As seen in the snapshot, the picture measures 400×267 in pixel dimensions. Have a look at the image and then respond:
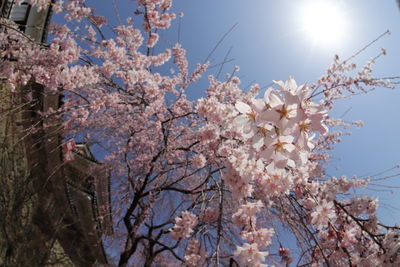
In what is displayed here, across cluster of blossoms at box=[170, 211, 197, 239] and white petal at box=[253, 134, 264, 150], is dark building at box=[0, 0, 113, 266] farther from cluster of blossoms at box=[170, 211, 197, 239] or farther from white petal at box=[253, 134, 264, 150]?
white petal at box=[253, 134, 264, 150]

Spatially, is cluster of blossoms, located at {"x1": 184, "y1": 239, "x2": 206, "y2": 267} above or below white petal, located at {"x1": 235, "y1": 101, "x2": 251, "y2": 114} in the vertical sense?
below

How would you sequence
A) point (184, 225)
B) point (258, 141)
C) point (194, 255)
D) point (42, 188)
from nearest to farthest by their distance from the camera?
point (258, 141) < point (194, 255) < point (184, 225) < point (42, 188)

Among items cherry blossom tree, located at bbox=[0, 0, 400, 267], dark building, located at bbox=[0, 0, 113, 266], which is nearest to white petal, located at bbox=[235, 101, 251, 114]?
cherry blossom tree, located at bbox=[0, 0, 400, 267]

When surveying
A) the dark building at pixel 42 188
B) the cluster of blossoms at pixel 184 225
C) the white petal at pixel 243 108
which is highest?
the dark building at pixel 42 188

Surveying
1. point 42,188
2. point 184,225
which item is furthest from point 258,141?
point 42,188

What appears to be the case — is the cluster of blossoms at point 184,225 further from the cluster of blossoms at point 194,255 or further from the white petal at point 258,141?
the white petal at point 258,141

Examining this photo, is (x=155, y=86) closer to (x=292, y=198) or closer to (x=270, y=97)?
(x=292, y=198)

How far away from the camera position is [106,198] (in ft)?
27.3

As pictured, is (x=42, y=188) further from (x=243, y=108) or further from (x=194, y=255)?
(x=243, y=108)

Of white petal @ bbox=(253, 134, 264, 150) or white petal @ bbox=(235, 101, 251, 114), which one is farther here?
white petal @ bbox=(235, 101, 251, 114)

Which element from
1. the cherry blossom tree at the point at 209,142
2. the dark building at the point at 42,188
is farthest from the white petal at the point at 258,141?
the dark building at the point at 42,188

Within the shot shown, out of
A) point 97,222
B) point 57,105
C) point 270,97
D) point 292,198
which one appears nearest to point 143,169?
point 97,222

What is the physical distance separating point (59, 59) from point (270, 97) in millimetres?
4915

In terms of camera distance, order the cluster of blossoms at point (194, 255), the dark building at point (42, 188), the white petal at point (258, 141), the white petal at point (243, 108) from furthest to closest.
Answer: the dark building at point (42, 188) → the cluster of blossoms at point (194, 255) → the white petal at point (243, 108) → the white petal at point (258, 141)
